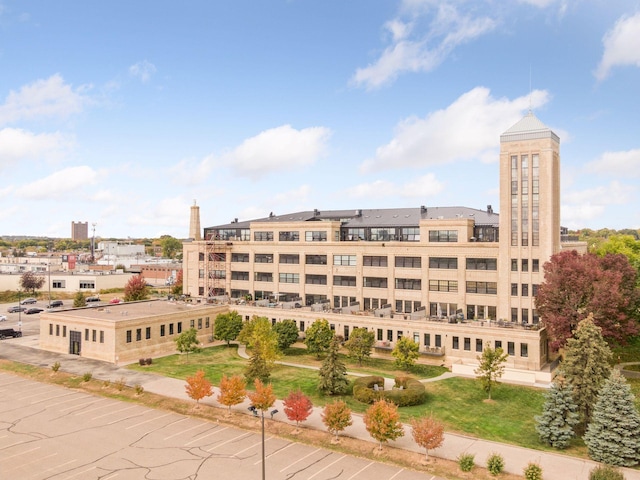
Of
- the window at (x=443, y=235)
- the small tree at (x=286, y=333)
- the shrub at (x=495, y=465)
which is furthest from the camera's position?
the window at (x=443, y=235)

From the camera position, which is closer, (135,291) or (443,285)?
(443,285)

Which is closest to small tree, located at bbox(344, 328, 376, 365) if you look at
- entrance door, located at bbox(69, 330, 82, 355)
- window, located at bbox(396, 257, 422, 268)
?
window, located at bbox(396, 257, 422, 268)

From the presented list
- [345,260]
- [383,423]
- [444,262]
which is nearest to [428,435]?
[383,423]

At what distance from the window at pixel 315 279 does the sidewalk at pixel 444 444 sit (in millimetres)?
26167

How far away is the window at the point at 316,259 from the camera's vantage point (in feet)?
244

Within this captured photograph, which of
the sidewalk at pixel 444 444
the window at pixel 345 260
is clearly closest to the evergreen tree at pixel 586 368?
the sidewalk at pixel 444 444

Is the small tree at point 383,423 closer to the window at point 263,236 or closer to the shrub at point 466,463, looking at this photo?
the shrub at point 466,463

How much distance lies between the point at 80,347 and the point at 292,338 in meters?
25.0

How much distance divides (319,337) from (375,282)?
1451 cm

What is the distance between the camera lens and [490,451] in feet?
111

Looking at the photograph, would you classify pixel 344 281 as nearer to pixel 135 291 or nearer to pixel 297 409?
pixel 297 409

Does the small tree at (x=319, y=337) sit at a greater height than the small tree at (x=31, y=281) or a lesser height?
lesser

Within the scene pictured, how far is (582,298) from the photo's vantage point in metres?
49.9

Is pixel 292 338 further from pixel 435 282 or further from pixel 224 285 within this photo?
pixel 224 285
